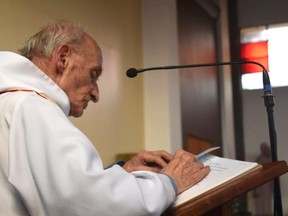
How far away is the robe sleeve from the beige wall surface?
1.22 metres

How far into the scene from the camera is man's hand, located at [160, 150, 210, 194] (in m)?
1.18

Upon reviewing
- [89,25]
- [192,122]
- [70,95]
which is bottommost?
[192,122]

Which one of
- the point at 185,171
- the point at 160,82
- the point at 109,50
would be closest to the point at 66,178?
the point at 185,171

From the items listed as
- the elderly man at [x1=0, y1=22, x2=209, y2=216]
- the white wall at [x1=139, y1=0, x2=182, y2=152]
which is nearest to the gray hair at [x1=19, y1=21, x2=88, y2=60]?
the elderly man at [x1=0, y1=22, x2=209, y2=216]

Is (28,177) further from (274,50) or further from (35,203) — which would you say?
(274,50)

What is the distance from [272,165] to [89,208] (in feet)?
1.59

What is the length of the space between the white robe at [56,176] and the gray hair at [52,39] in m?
0.29

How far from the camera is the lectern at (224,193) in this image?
105 centimetres

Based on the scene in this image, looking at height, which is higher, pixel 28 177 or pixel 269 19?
pixel 269 19

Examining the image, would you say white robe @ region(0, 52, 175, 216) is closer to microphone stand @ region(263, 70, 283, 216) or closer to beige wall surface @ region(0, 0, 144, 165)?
microphone stand @ region(263, 70, 283, 216)

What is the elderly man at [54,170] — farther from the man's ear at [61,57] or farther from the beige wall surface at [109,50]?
the beige wall surface at [109,50]

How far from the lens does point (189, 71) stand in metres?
3.92

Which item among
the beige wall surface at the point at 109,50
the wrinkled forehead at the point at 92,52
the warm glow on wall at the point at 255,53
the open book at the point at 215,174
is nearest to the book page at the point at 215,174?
the open book at the point at 215,174

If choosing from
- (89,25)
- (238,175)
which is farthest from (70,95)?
(89,25)
